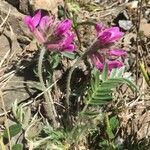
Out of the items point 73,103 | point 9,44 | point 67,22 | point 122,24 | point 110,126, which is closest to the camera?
point 67,22

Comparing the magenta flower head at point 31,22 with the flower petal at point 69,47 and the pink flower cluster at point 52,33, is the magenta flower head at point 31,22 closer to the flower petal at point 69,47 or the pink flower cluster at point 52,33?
the pink flower cluster at point 52,33

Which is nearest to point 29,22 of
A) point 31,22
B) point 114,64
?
point 31,22

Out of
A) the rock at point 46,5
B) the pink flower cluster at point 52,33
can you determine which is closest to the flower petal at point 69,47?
the pink flower cluster at point 52,33

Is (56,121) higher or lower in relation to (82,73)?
lower

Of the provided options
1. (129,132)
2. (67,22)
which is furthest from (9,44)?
(129,132)

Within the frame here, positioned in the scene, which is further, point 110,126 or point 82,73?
point 82,73

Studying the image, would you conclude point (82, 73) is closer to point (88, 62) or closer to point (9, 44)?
point (88, 62)

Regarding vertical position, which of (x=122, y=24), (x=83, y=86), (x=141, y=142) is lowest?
(x=141, y=142)

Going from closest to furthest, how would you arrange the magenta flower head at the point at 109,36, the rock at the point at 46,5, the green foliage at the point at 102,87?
the magenta flower head at the point at 109,36 < the green foliage at the point at 102,87 < the rock at the point at 46,5
